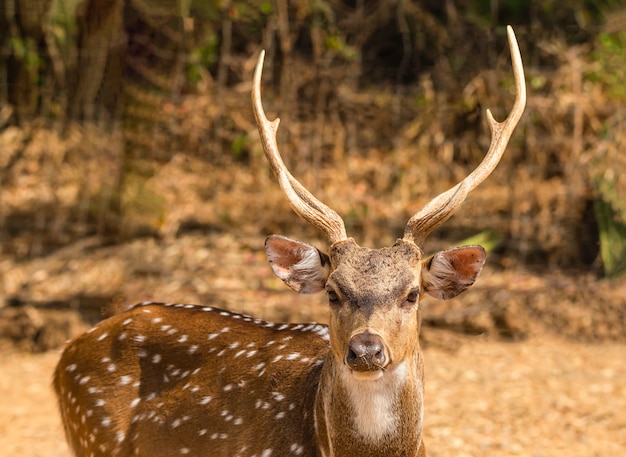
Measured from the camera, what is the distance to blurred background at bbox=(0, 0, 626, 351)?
315 inches

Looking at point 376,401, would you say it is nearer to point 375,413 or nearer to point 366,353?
point 375,413

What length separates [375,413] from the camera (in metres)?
3.28

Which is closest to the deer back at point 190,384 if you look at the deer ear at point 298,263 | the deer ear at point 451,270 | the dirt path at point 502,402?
the deer ear at point 298,263

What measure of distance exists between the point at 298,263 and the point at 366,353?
0.68 meters

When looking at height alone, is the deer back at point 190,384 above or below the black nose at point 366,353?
below

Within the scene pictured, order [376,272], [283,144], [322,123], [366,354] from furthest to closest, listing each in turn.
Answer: [322,123]
[283,144]
[376,272]
[366,354]

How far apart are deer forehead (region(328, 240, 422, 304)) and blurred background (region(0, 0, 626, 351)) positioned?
14.4 feet

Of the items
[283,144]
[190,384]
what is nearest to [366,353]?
[190,384]

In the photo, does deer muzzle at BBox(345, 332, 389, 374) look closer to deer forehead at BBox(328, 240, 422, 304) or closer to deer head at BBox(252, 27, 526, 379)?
deer head at BBox(252, 27, 526, 379)

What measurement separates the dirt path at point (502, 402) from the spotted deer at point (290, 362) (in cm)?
177

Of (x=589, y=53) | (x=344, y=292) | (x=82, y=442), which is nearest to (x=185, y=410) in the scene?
(x=82, y=442)

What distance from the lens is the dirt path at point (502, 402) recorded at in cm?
556

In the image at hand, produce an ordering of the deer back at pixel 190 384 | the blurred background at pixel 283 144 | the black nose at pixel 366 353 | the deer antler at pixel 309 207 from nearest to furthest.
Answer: the black nose at pixel 366 353 → the deer antler at pixel 309 207 → the deer back at pixel 190 384 → the blurred background at pixel 283 144

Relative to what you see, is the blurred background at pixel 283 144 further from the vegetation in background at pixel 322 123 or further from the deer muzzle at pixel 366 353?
the deer muzzle at pixel 366 353
